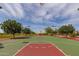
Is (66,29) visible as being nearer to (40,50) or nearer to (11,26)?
(40,50)

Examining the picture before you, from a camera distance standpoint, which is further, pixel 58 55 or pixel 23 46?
pixel 23 46

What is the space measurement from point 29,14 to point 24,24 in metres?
0.32

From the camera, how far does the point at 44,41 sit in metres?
9.05

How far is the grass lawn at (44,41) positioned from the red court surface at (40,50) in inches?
6.0

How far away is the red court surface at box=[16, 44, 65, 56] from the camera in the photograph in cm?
835

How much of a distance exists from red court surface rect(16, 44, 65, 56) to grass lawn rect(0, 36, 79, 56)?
152 millimetres

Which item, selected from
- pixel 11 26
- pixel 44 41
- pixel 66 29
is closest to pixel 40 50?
pixel 44 41

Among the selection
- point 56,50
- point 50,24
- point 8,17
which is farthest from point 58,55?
point 8,17

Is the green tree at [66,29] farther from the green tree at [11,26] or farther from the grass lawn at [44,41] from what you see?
the green tree at [11,26]

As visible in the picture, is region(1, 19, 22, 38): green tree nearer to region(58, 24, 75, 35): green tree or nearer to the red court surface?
the red court surface

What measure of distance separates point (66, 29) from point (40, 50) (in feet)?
3.52

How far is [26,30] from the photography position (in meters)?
8.84

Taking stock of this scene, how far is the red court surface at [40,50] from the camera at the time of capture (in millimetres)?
8352

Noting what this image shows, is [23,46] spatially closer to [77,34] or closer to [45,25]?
[45,25]
